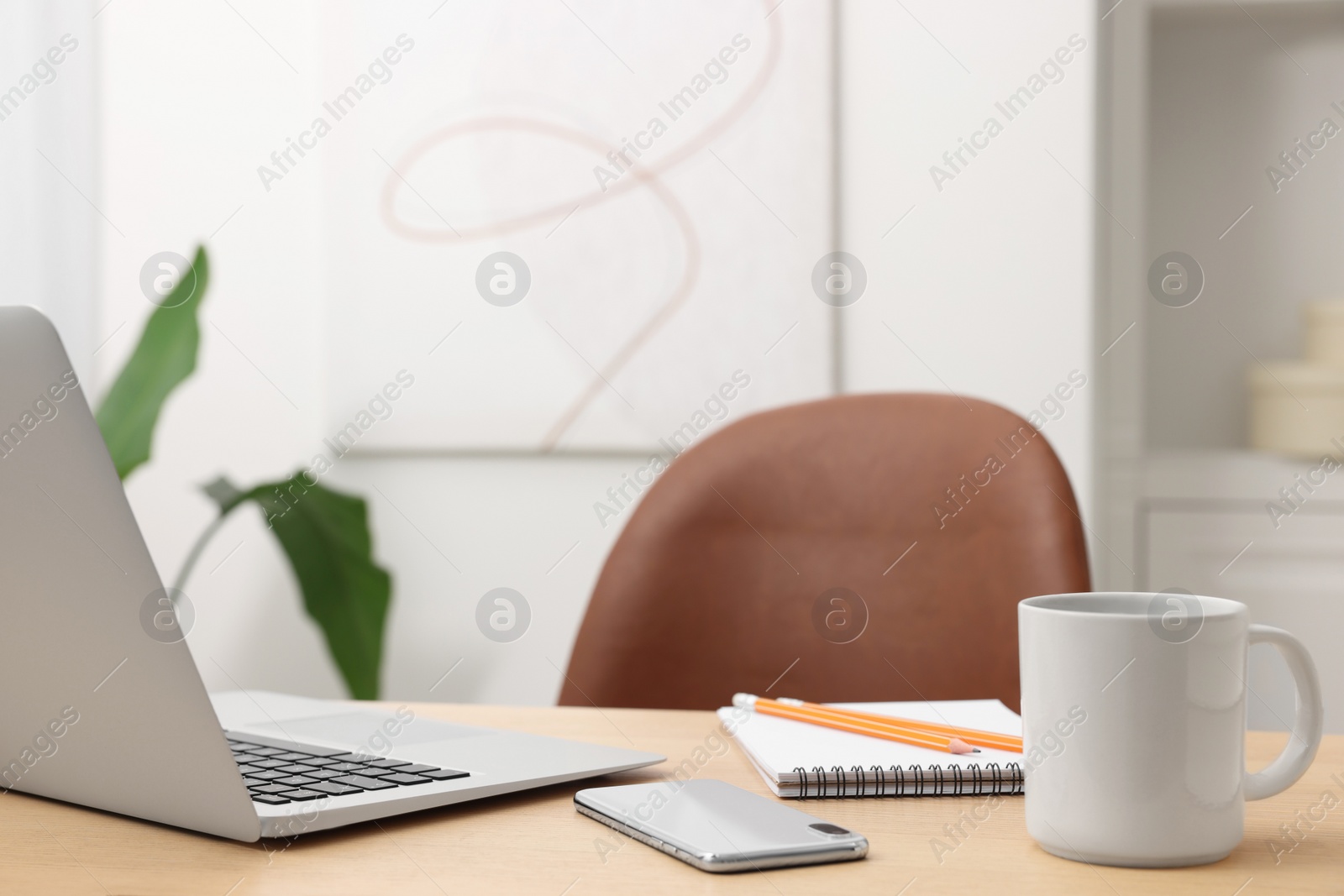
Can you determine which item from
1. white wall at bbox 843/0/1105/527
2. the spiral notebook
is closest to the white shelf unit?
white wall at bbox 843/0/1105/527

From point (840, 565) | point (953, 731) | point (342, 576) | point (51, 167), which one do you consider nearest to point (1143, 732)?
point (953, 731)

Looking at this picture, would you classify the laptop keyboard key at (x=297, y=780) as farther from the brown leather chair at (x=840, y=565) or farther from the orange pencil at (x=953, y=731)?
the brown leather chair at (x=840, y=565)

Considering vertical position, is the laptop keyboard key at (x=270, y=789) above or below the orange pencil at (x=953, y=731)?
above

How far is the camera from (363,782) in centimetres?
51

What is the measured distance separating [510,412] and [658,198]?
1.27 ft

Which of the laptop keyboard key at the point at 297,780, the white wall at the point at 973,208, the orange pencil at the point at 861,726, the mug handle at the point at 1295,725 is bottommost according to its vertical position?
the orange pencil at the point at 861,726

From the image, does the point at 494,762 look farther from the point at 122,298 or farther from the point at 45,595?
the point at 122,298

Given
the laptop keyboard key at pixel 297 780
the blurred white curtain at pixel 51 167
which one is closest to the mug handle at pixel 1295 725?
the laptop keyboard key at pixel 297 780

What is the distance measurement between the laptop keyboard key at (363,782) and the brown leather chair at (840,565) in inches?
16.4

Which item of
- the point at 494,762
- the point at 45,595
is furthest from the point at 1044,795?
the point at 45,595

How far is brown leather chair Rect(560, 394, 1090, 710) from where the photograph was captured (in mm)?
939

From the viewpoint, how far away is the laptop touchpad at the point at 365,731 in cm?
63

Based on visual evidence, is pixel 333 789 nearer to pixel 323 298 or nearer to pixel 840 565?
pixel 840 565

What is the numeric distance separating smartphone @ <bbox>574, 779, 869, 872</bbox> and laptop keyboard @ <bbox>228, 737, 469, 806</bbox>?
0.27ft
